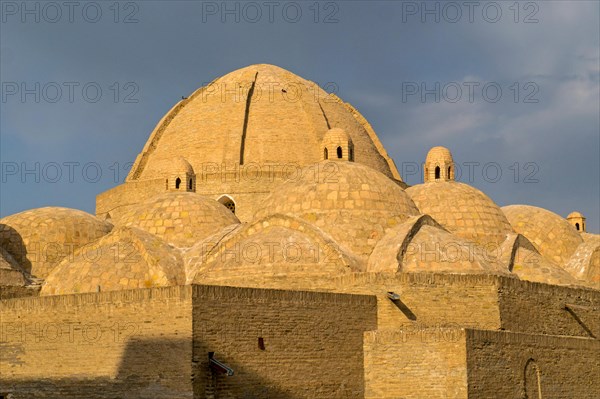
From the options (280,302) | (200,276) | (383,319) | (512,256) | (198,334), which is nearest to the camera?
(198,334)

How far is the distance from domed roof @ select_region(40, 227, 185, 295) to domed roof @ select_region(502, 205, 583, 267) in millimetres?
10834

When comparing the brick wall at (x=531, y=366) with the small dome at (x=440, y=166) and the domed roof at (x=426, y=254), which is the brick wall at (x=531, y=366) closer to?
the domed roof at (x=426, y=254)

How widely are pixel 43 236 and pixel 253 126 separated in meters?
7.93

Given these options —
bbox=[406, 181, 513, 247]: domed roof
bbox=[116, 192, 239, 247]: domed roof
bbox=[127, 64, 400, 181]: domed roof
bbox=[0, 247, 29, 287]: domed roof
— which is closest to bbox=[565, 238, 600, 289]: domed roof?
bbox=[406, 181, 513, 247]: domed roof

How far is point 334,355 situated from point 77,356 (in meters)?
4.32

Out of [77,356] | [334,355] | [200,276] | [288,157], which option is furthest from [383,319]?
[288,157]

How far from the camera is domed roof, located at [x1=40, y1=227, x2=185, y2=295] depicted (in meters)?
19.5

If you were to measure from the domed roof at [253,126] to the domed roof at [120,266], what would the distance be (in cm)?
755

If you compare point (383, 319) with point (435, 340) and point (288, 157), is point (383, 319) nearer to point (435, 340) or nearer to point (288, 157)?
point (435, 340)

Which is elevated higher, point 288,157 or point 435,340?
point 288,157

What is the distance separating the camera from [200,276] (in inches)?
776

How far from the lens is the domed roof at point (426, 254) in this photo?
19062 mm

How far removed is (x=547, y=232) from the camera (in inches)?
1077

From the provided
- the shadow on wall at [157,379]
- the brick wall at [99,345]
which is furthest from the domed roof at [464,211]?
the brick wall at [99,345]
